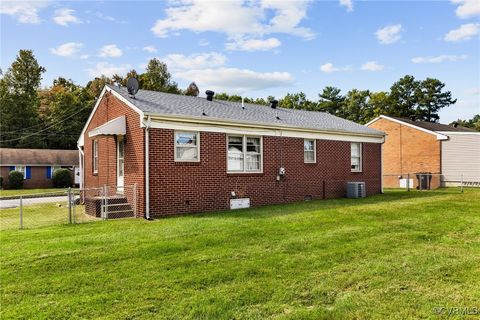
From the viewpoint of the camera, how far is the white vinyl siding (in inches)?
959

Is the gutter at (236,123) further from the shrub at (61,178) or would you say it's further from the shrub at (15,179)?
the shrub at (15,179)

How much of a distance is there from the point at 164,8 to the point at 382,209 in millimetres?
9698

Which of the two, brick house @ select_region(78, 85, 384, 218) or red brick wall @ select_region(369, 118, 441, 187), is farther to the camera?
red brick wall @ select_region(369, 118, 441, 187)

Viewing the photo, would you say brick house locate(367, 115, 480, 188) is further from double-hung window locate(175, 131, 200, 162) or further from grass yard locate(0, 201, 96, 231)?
grass yard locate(0, 201, 96, 231)

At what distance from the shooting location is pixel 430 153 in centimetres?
2580

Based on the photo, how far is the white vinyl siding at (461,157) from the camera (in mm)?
24359

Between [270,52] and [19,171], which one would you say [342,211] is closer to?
[270,52]

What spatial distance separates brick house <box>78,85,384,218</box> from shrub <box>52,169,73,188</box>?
1780 centimetres

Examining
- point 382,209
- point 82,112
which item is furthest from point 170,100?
point 82,112

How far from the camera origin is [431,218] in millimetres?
10391

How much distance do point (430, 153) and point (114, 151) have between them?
2110 centimetres

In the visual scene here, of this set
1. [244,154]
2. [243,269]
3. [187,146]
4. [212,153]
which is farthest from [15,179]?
[243,269]

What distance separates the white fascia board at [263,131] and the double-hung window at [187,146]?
218 mm

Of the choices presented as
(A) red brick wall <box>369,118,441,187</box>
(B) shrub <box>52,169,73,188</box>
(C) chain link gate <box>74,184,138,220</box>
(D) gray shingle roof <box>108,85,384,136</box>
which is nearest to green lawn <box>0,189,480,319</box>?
(C) chain link gate <box>74,184,138,220</box>
